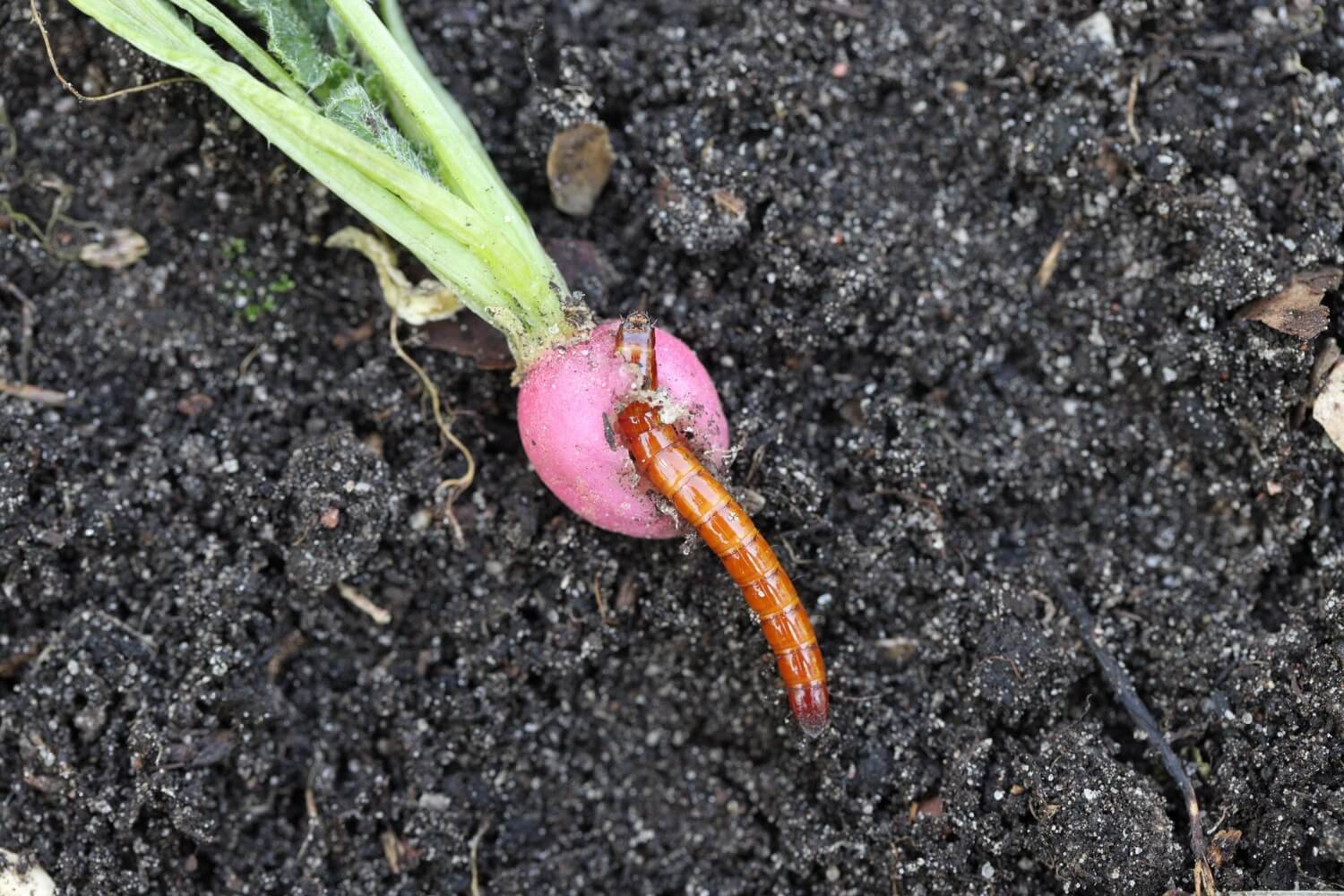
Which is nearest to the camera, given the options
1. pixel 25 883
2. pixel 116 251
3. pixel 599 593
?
pixel 25 883

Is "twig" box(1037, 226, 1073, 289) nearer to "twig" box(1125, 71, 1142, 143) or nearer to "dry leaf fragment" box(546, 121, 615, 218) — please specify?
"twig" box(1125, 71, 1142, 143)

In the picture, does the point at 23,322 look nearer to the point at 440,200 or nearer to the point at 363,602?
the point at 363,602

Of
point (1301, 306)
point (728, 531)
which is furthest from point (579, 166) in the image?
point (1301, 306)

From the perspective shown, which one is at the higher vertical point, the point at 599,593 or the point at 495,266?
the point at 495,266

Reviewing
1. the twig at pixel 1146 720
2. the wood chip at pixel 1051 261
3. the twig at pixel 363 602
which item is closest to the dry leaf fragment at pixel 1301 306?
the wood chip at pixel 1051 261

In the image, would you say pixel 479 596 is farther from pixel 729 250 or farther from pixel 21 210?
pixel 21 210

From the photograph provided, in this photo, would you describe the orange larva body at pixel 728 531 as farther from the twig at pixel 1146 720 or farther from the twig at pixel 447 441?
the twig at pixel 1146 720

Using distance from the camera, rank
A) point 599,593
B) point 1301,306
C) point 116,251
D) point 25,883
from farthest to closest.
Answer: point 116,251 → point 599,593 → point 1301,306 → point 25,883
